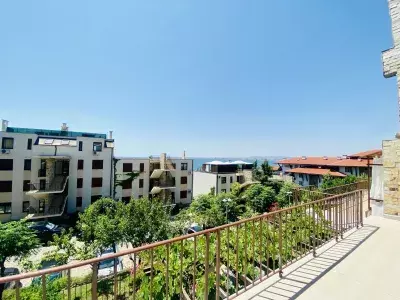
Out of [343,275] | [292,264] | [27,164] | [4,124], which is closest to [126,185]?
[27,164]

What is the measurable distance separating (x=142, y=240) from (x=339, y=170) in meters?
34.1

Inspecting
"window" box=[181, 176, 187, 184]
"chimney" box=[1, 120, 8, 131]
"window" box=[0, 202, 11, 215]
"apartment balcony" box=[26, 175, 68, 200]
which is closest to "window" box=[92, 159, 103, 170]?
"apartment balcony" box=[26, 175, 68, 200]

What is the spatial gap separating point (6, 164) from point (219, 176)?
2105cm

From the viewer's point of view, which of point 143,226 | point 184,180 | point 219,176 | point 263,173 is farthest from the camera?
point 263,173

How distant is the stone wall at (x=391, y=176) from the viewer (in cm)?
566

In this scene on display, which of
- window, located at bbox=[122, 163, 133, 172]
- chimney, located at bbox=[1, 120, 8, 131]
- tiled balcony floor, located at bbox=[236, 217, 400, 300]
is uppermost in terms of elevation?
chimney, located at bbox=[1, 120, 8, 131]

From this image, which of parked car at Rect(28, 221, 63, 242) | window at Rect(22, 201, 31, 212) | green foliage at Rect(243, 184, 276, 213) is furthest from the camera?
green foliage at Rect(243, 184, 276, 213)

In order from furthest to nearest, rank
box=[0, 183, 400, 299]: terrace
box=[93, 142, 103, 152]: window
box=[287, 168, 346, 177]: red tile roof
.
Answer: box=[287, 168, 346, 177]: red tile roof < box=[93, 142, 103, 152]: window < box=[0, 183, 400, 299]: terrace

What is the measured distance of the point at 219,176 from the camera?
96.8 ft

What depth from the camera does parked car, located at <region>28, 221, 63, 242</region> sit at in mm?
16530

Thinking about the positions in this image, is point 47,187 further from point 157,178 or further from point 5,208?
point 157,178

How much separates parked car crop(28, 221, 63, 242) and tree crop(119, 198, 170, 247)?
7.94 meters

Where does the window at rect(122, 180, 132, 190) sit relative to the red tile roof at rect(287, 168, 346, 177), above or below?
below

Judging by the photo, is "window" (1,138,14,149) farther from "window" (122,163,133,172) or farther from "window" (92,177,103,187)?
"window" (122,163,133,172)
